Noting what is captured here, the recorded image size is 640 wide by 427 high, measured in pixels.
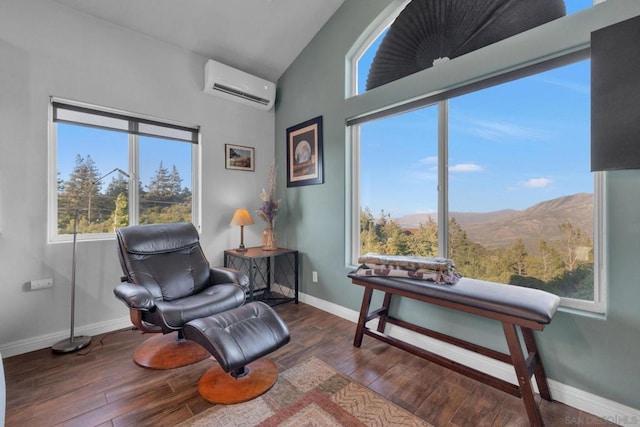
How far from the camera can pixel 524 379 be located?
1421 mm

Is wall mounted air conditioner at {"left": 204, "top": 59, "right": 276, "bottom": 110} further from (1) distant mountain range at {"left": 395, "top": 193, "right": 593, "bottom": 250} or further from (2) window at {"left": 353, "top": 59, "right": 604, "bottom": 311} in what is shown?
(1) distant mountain range at {"left": 395, "top": 193, "right": 593, "bottom": 250}

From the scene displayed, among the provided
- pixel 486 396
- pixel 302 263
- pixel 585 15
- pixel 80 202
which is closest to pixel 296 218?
pixel 302 263

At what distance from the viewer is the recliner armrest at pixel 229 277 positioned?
7.66 ft

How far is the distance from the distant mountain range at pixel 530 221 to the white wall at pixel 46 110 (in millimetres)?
2956

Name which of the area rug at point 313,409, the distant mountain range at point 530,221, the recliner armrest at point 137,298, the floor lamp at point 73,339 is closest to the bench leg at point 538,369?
the distant mountain range at point 530,221

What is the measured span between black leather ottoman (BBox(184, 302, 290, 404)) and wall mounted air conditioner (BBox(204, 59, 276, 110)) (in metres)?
2.43

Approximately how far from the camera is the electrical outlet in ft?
7.13

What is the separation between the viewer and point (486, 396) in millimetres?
1654

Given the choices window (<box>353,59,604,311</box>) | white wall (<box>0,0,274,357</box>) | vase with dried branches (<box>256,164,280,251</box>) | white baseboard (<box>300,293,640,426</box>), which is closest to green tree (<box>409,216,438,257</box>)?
window (<box>353,59,604,311</box>)

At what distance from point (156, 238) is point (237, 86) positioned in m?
1.91

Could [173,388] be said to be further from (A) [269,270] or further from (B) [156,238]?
(A) [269,270]

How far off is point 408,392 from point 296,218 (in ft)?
7.08

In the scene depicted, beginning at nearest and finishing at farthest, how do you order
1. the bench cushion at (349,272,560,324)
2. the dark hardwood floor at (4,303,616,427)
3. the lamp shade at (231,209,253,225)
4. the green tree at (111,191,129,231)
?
the bench cushion at (349,272,560,324) → the dark hardwood floor at (4,303,616,427) → the green tree at (111,191,129,231) → the lamp shade at (231,209,253,225)

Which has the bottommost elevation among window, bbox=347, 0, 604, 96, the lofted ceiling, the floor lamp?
the floor lamp
